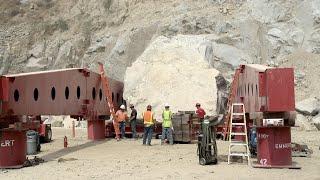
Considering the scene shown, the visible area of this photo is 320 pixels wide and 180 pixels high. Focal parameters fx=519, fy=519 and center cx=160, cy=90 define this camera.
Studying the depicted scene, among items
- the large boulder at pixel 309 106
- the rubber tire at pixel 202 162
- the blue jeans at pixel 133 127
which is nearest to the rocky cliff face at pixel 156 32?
the large boulder at pixel 309 106

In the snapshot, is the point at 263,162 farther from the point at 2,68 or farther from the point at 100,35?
the point at 2,68

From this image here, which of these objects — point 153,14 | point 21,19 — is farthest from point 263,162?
point 21,19

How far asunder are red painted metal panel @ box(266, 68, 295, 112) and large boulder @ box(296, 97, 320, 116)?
1540 cm

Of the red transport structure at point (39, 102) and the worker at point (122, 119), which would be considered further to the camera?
the worker at point (122, 119)

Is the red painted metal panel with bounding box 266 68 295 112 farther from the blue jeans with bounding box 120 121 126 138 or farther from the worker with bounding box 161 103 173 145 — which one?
the blue jeans with bounding box 120 121 126 138

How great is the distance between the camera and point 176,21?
119 ft

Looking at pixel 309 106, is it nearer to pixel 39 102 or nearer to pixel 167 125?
pixel 167 125

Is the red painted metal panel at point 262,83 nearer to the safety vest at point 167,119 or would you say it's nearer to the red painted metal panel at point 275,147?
the red painted metal panel at point 275,147

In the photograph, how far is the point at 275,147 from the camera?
13172mm

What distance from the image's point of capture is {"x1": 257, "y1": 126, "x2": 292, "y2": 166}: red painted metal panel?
1316 cm

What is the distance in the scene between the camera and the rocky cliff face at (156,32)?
109 feet

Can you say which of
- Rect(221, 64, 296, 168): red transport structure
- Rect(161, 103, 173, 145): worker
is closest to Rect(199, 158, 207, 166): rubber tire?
Rect(221, 64, 296, 168): red transport structure

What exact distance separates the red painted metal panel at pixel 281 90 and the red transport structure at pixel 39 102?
6.78 m

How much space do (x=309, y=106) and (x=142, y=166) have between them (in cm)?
1624
